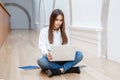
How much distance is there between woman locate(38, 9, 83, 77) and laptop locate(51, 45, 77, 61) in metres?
0.11

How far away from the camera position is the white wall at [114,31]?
4496 millimetres

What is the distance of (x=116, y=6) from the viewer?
14.8ft

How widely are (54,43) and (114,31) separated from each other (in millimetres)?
1407

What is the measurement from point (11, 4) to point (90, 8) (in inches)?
685

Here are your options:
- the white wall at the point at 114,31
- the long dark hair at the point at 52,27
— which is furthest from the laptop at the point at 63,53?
the white wall at the point at 114,31

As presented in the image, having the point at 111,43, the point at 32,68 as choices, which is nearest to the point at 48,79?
the point at 32,68

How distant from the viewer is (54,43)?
12.2 feet

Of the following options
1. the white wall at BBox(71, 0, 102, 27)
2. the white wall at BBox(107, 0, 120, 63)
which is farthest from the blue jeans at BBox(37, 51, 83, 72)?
the white wall at BBox(71, 0, 102, 27)

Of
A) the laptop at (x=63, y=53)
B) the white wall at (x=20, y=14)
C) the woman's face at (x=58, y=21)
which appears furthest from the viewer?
the white wall at (x=20, y=14)

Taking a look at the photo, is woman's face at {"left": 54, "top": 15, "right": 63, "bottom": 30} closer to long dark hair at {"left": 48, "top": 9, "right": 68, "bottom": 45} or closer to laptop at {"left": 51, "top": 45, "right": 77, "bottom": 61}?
long dark hair at {"left": 48, "top": 9, "right": 68, "bottom": 45}

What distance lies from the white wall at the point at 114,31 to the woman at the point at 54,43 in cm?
112

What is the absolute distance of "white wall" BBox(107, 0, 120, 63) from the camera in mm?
4496

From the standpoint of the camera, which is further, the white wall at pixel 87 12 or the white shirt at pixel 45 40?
the white wall at pixel 87 12

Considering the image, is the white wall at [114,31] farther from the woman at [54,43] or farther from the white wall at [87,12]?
the woman at [54,43]
